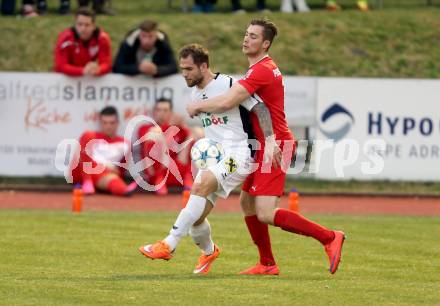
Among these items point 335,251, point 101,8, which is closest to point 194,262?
point 335,251

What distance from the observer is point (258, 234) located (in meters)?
12.0

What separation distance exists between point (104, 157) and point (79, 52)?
1999 mm

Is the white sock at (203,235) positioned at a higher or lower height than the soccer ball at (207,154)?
lower

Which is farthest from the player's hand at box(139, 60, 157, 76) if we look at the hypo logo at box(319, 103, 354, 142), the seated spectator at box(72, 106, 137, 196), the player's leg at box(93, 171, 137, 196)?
the hypo logo at box(319, 103, 354, 142)

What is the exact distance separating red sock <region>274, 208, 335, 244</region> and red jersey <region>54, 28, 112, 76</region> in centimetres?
1047

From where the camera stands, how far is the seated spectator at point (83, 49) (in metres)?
21.4

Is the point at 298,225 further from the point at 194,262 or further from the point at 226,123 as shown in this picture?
the point at 194,262

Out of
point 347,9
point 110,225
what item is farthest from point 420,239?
point 347,9

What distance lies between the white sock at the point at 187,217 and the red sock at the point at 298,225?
0.70 metres

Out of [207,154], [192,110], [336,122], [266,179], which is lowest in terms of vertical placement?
[336,122]

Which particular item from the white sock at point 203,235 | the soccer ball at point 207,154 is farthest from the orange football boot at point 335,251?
the soccer ball at point 207,154

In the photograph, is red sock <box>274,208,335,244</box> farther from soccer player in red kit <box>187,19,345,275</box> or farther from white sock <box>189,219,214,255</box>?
white sock <box>189,219,214,255</box>

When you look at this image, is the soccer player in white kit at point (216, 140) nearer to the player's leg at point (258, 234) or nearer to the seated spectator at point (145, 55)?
the player's leg at point (258, 234)

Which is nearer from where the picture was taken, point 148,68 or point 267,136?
point 267,136
